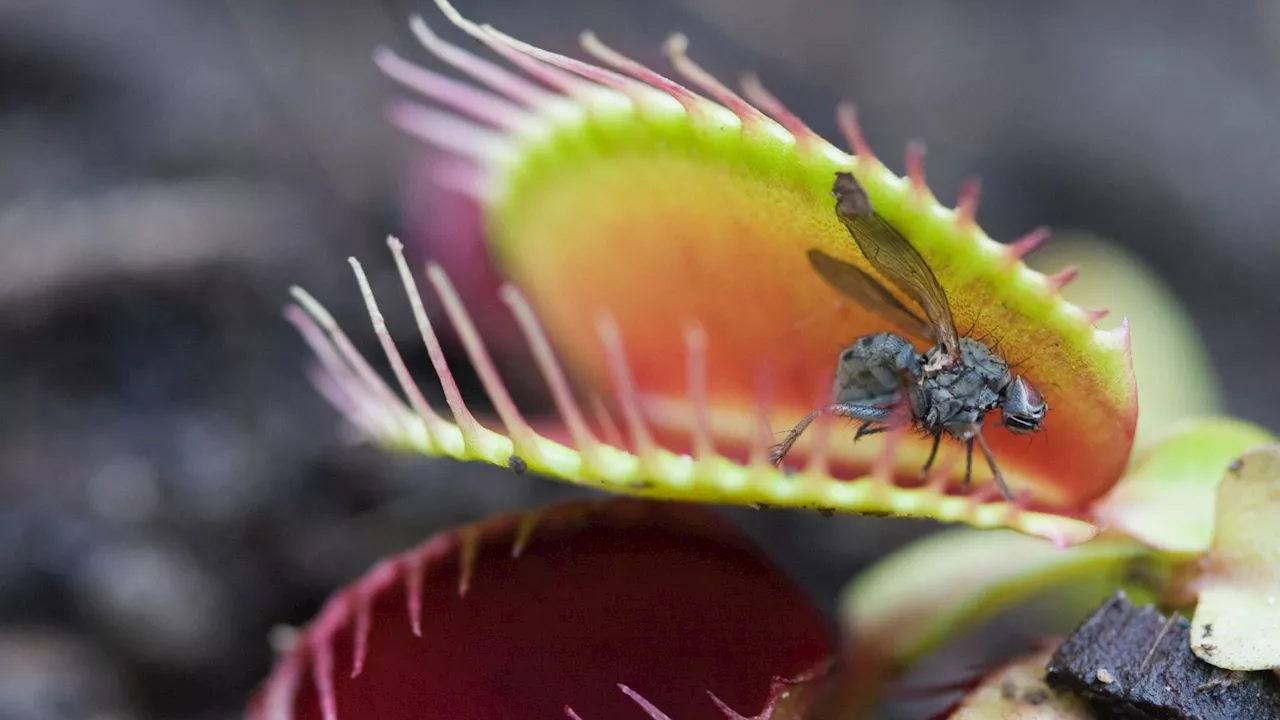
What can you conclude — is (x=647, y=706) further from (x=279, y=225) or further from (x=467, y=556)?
(x=279, y=225)

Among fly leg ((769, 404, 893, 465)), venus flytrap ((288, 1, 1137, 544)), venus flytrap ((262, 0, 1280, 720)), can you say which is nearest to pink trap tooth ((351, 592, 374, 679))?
venus flytrap ((262, 0, 1280, 720))

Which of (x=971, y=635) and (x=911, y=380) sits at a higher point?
(x=911, y=380)

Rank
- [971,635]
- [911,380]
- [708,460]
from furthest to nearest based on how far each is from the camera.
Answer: [971,635] < [911,380] < [708,460]

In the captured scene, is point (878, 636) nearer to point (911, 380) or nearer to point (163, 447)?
point (911, 380)

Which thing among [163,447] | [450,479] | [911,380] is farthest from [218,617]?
[911,380]

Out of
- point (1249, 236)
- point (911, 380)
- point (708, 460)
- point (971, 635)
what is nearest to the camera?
point (708, 460)

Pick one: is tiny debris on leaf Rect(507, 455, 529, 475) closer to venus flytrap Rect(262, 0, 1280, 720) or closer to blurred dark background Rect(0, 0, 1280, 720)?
venus flytrap Rect(262, 0, 1280, 720)

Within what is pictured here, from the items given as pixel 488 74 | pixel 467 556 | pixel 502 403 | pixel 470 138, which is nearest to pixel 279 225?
pixel 470 138
